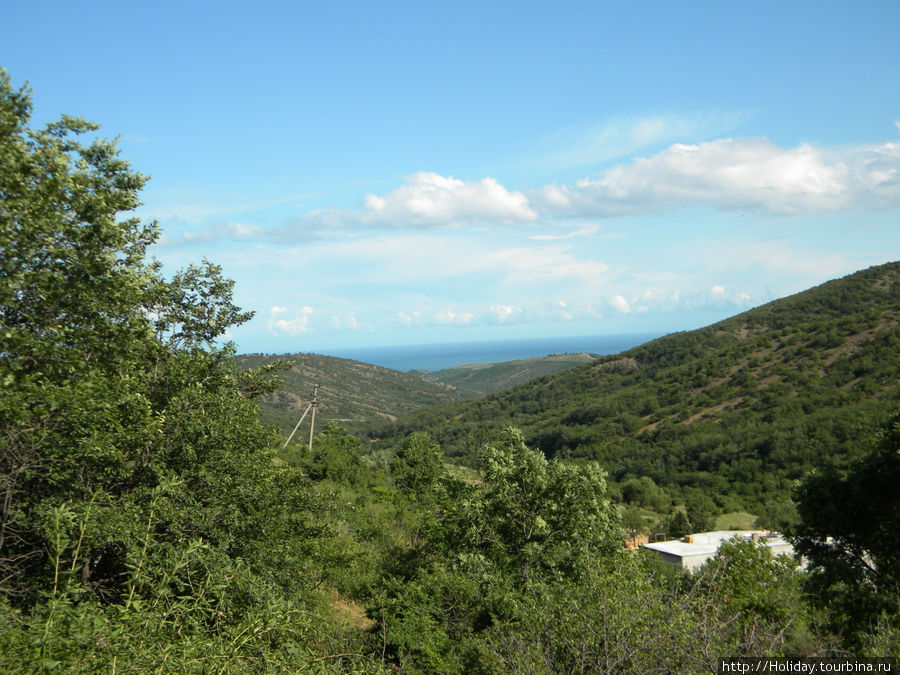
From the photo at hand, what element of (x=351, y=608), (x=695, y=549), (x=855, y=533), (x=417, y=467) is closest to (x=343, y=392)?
(x=417, y=467)

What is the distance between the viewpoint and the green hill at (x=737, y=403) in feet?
200

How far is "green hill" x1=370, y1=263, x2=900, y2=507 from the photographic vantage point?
6097cm

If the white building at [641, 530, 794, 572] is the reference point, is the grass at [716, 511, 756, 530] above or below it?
below

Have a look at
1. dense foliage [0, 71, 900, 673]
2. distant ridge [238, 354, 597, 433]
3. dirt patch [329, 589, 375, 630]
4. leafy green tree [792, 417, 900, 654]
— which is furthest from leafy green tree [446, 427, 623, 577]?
distant ridge [238, 354, 597, 433]

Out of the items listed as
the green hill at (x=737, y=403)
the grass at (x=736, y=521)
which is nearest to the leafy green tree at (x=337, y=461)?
the green hill at (x=737, y=403)

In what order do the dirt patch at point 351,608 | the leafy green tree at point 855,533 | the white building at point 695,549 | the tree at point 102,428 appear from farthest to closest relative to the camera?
the white building at point 695,549
the dirt patch at point 351,608
the leafy green tree at point 855,533
the tree at point 102,428

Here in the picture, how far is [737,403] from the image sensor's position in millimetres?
79312

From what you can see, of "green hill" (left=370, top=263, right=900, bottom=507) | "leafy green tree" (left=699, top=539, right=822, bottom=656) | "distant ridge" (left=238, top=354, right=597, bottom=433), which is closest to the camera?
"leafy green tree" (left=699, top=539, right=822, bottom=656)

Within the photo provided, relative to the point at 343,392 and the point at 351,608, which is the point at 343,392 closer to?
the point at 343,392

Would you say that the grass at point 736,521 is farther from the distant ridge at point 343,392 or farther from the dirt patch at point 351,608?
the distant ridge at point 343,392

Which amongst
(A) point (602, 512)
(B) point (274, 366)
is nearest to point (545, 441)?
(A) point (602, 512)

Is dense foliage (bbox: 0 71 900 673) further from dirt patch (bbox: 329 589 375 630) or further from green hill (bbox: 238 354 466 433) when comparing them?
green hill (bbox: 238 354 466 433)

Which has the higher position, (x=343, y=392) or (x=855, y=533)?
(x=855, y=533)

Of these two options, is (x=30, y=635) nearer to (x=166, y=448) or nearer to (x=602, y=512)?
(x=166, y=448)
